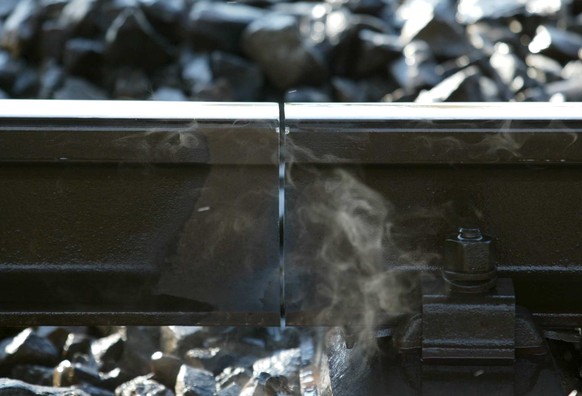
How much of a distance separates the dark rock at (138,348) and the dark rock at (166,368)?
0.10 metres

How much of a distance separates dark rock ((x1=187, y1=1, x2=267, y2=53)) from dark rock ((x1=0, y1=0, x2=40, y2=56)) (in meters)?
1.18

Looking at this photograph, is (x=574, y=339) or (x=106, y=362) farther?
(x=106, y=362)

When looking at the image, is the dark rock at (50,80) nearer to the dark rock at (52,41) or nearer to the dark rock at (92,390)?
the dark rock at (52,41)

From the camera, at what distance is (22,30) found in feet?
23.2

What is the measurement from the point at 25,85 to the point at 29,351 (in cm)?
395

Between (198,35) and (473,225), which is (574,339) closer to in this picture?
(473,225)

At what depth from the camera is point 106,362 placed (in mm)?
3043

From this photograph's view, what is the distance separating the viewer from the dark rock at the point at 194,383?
264cm

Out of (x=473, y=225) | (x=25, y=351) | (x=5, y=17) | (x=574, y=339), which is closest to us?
(x=473, y=225)

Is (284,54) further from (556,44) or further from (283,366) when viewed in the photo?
(283,366)

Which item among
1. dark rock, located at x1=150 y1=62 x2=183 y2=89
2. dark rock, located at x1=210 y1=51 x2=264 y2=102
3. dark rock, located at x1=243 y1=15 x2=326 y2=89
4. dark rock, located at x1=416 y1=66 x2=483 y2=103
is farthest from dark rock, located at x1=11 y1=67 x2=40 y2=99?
dark rock, located at x1=416 y1=66 x2=483 y2=103

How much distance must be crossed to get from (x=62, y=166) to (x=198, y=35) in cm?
455

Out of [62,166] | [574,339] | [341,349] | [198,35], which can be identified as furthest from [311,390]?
[198,35]

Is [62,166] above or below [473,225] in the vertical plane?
above
